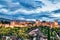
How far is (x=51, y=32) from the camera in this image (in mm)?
4219

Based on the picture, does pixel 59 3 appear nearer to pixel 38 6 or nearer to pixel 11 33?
pixel 38 6

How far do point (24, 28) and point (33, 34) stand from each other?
207 mm

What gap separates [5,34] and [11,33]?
0.37 feet

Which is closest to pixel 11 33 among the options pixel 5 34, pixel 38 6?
pixel 5 34

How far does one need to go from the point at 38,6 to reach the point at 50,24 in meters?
0.42

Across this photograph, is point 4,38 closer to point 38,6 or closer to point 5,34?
point 5,34

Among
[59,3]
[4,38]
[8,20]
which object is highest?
[59,3]

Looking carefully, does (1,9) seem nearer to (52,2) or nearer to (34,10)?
(34,10)

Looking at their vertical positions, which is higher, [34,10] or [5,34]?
[34,10]

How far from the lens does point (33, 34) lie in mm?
4164

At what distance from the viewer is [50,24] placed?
13.8 feet

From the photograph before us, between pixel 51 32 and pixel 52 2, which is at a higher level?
pixel 52 2

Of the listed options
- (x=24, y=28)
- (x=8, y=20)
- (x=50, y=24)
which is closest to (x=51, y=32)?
(x=50, y=24)

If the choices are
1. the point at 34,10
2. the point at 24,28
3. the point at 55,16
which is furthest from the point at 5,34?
the point at 55,16
